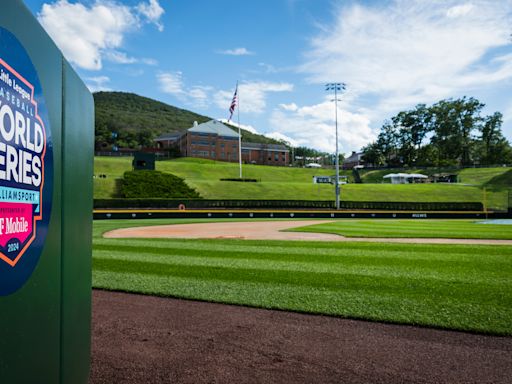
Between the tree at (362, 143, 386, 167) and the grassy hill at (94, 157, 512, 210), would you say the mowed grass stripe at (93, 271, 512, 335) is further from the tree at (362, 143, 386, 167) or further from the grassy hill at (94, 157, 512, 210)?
the tree at (362, 143, 386, 167)

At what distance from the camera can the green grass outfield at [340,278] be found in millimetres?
6348

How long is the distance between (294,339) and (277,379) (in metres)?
1.21

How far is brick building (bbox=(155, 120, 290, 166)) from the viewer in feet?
321

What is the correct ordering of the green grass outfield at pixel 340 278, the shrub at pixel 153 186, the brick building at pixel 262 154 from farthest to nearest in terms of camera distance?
the brick building at pixel 262 154
the shrub at pixel 153 186
the green grass outfield at pixel 340 278

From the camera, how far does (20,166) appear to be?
6.01 ft

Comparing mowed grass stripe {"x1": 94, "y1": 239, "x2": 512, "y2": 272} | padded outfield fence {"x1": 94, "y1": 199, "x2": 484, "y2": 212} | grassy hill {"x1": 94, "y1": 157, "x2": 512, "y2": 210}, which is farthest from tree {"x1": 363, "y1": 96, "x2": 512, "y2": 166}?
mowed grass stripe {"x1": 94, "y1": 239, "x2": 512, "y2": 272}

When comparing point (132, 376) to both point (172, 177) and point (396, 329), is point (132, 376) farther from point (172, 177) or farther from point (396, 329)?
point (172, 177)

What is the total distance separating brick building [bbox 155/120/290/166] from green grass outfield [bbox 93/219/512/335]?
8599 cm

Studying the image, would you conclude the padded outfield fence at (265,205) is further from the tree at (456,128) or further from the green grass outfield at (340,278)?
the tree at (456,128)

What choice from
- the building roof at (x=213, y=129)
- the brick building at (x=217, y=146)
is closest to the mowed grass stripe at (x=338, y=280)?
the brick building at (x=217, y=146)

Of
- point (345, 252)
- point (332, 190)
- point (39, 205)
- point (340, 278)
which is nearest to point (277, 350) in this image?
point (39, 205)

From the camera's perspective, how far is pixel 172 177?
44125mm

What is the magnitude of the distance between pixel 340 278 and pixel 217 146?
93.6 meters

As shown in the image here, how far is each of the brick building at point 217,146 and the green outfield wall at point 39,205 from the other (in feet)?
313
